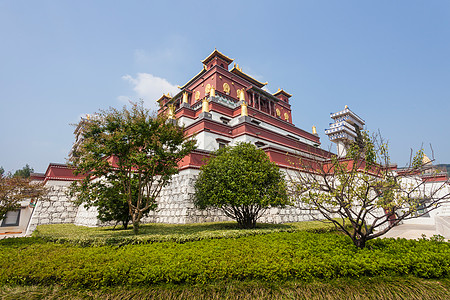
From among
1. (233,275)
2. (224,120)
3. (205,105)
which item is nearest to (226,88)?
(224,120)

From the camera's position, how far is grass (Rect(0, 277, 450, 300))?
3.41 meters

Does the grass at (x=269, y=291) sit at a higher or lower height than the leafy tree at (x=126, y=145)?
lower

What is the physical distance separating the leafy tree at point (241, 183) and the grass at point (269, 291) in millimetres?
4482

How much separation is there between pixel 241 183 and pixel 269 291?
524cm

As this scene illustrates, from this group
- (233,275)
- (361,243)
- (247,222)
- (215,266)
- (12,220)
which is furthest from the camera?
(12,220)

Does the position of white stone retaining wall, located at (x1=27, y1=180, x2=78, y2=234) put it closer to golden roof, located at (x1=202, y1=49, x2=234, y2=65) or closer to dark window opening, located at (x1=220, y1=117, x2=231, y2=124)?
dark window opening, located at (x1=220, y1=117, x2=231, y2=124)

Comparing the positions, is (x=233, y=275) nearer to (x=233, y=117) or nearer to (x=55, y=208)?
(x=55, y=208)

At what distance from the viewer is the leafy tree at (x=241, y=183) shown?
852 cm

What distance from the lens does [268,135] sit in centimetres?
2033

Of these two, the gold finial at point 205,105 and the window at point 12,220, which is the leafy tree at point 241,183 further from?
the window at point 12,220

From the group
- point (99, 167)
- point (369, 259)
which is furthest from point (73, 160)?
point (369, 259)

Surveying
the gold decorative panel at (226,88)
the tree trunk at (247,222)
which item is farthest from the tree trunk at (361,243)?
the gold decorative panel at (226,88)

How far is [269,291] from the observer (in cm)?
349

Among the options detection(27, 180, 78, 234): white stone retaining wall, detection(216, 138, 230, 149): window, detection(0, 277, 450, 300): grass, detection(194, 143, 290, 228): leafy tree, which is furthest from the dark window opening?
detection(0, 277, 450, 300): grass
